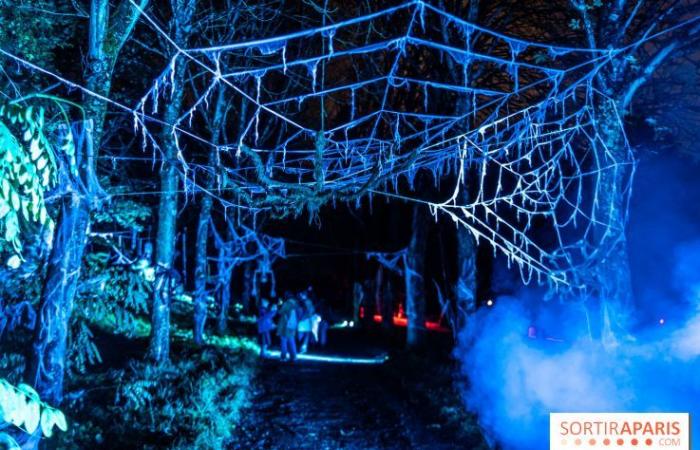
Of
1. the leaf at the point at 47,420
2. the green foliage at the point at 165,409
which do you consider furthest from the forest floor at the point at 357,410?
the leaf at the point at 47,420

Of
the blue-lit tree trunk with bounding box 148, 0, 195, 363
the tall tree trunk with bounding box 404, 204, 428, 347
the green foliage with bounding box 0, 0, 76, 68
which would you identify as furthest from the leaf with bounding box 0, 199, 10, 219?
the tall tree trunk with bounding box 404, 204, 428, 347

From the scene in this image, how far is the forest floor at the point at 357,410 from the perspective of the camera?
32.0ft

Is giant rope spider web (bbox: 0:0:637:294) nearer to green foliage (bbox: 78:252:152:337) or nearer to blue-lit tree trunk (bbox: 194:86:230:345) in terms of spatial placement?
blue-lit tree trunk (bbox: 194:86:230:345)

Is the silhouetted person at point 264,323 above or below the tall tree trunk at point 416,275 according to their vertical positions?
below

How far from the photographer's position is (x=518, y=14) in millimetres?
15031

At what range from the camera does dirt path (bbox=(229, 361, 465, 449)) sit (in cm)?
970

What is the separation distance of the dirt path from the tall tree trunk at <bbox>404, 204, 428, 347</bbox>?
3.62 meters

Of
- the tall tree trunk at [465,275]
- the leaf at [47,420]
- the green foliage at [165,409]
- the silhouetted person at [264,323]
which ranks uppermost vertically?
the tall tree trunk at [465,275]

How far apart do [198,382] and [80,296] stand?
2.89m

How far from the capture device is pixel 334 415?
11.4 metres

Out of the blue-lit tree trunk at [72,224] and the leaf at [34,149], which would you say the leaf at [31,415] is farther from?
the blue-lit tree trunk at [72,224]

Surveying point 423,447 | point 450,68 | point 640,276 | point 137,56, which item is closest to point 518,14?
point 450,68

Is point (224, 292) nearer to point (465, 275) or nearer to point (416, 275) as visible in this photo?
point (416, 275)

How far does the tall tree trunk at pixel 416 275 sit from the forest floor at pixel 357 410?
220cm
